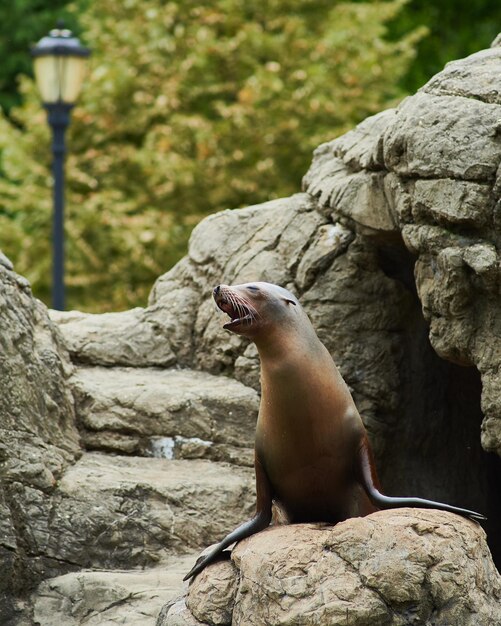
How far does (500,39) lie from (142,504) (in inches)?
134

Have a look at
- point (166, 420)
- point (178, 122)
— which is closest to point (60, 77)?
point (178, 122)

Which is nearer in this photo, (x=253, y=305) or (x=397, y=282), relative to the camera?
(x=253, y=305)

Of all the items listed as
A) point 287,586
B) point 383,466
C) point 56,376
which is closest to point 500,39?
point 383,466

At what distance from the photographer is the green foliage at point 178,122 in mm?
16562

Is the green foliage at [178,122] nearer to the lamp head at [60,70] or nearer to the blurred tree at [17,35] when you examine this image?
the blurred tree at [17,35]

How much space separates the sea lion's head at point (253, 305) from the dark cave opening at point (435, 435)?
1.82 m

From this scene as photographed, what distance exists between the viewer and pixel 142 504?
23.4 ft

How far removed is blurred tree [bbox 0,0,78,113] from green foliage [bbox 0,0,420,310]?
3.52m

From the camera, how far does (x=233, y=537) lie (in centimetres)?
605

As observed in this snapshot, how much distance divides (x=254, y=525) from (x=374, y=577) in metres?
0.91

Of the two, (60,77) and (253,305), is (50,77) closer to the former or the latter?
(60,77)

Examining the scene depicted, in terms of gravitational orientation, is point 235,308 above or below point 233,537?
above

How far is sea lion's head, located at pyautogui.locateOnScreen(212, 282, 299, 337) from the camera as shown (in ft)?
20.1

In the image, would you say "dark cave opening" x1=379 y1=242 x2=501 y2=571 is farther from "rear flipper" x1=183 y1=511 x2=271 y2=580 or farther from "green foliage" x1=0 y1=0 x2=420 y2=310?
"green foliage" x1=0 y1=0 x2=420 y2=310
